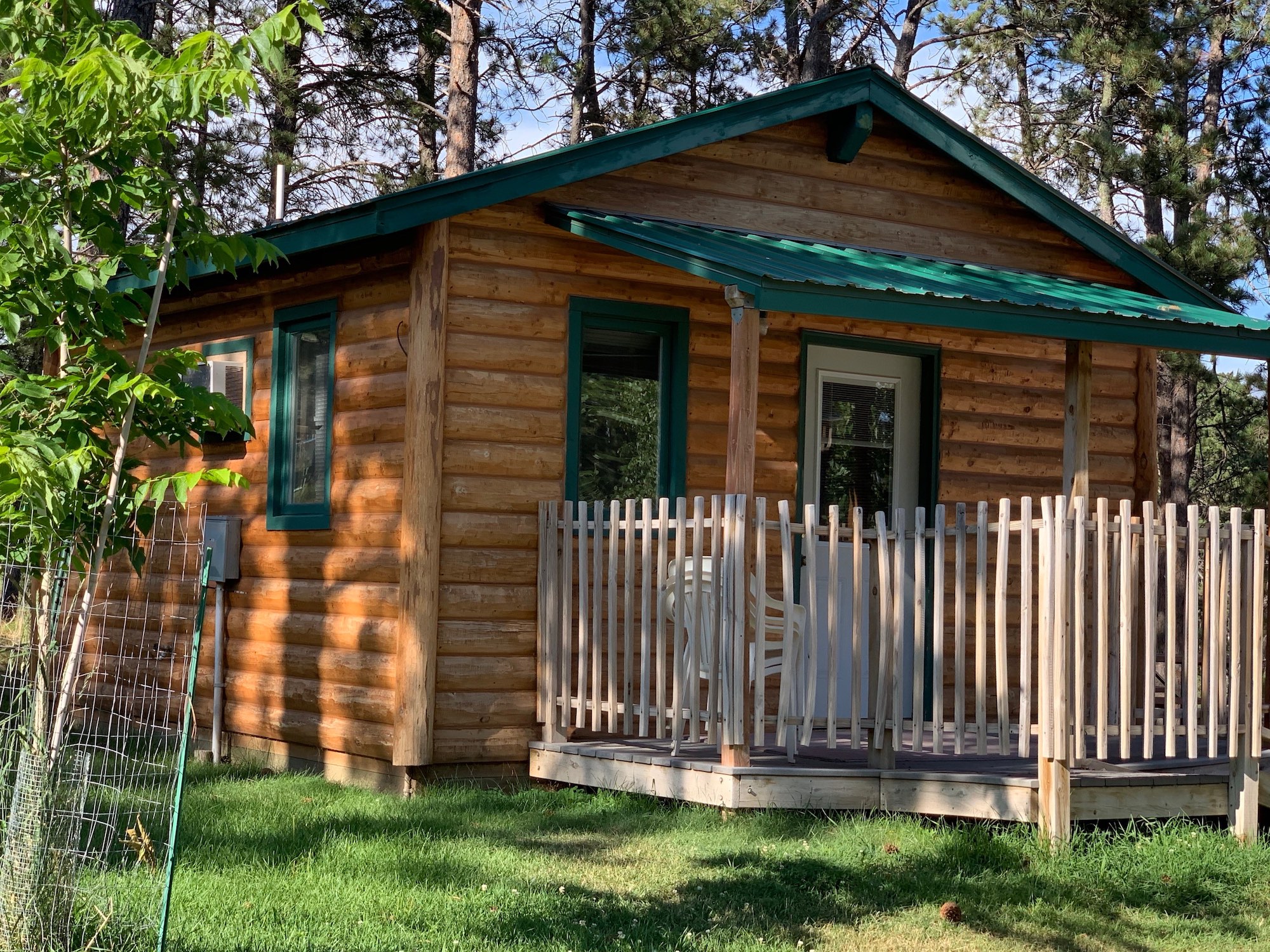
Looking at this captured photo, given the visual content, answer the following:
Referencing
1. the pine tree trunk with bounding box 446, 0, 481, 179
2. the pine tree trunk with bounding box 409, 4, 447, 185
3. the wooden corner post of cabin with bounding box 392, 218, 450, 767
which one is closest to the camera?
the wooden corner post of cabin with bounding box 392, 218, 450, 767

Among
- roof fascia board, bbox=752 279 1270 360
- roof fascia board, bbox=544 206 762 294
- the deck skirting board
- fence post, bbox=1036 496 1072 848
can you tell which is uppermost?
roof fascia board, bbox=544 206 762 294

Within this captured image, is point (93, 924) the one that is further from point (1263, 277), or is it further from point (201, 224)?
point (1263, 277)

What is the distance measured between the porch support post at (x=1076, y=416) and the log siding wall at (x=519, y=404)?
126 centimetres

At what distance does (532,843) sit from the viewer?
741cm

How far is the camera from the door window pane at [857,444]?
10.5 metres

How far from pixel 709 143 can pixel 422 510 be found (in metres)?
3.10

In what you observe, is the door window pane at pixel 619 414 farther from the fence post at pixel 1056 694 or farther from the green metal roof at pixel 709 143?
the fence post at pixel 1056 694

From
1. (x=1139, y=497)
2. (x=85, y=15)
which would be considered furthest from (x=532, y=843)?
(x=1139, y=497)

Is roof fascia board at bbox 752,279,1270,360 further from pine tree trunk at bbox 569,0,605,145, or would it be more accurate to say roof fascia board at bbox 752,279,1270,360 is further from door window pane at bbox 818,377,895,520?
pine tree trunk at bbox 569,0,605,145

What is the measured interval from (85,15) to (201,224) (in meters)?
0.79

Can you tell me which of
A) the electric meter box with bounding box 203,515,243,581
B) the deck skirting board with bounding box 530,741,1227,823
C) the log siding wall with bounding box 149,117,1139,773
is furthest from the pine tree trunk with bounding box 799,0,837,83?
the deck skirting board with bounding box 530,741,1227,823

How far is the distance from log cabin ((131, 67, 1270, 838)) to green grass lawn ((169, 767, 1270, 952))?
14.4 inches

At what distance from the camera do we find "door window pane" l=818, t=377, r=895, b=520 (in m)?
10.5

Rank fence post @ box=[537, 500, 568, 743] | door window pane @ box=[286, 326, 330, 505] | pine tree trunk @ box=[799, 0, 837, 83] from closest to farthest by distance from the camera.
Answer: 1. fence post @ box=[537, 500, 568, 743]
2. door window pane @ box=[286, 326, 330, 505]
3. pine tree trunk @ box=[799, 0, 837, 83]
